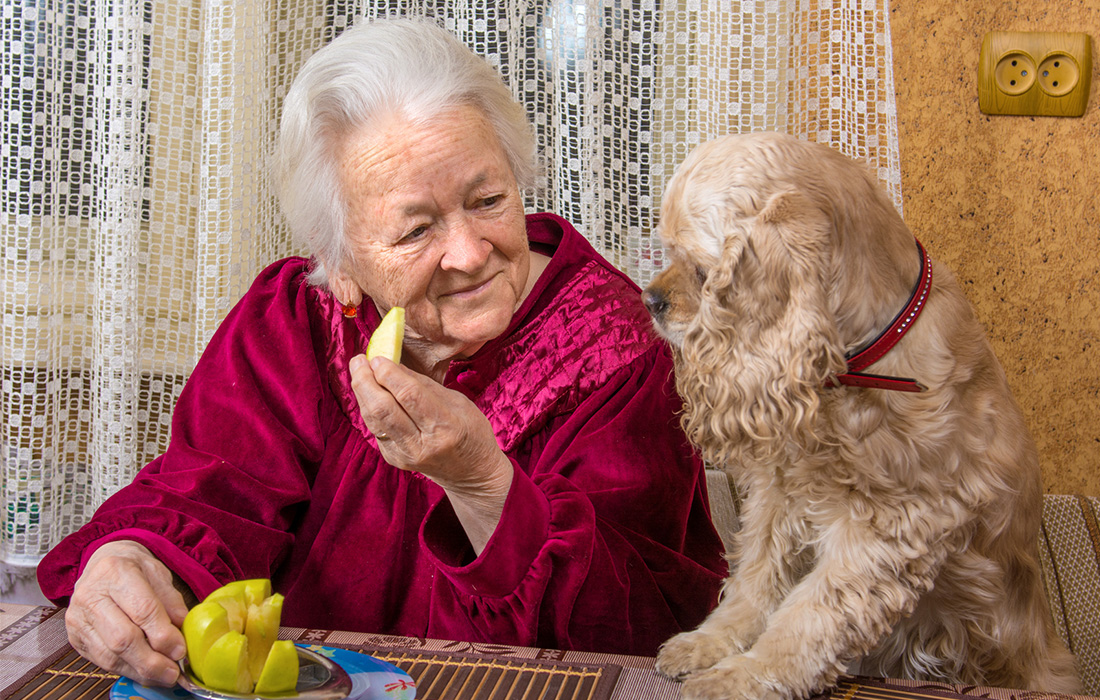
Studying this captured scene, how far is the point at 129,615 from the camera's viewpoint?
3.42ft

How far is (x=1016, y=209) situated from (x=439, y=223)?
1224 mm

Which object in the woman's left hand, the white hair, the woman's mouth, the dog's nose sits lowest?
the woman's left hand

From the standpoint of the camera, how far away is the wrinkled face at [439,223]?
1283mm

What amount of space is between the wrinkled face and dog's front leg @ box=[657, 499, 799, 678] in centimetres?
47

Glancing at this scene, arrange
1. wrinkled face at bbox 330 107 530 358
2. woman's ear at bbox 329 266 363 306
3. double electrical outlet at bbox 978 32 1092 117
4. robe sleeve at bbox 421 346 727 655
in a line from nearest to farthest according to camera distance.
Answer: robe sleeve at bbox 421 346 727 655
wrinkled face at bbox 330 107 530 358
woman's ear at bbox 329 266 363 306
double electrical outlet at bbox 978 32 1092 117

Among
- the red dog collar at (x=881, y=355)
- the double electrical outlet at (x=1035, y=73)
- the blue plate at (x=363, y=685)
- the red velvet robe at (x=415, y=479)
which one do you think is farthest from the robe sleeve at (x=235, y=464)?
the double electrical outlet at (x=1035, y=73)

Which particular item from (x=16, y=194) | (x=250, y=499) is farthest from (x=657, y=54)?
(x=16, y=194)

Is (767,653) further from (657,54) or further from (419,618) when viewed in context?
(657,54)

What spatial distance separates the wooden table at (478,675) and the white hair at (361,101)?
2.10 feet

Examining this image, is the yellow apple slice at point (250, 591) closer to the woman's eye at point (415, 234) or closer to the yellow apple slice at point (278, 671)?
the yellow apple slice at point (278, 671)

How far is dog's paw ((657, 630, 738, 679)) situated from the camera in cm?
103

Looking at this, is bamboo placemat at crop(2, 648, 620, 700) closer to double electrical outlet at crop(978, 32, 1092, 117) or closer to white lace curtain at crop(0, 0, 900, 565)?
white lace curtain at crop(0, 0, 900, 565)

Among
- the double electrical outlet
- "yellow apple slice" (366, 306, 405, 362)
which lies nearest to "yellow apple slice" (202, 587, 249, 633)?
"yellow apple slice" (366, 306, 405, 362)

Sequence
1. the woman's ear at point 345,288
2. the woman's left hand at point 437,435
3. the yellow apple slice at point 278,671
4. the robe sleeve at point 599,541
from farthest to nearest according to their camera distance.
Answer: the woman's ear at point 345,288, the robe sleeve at point 599,541, the woman's left hand at point 437,435, the yellow apple slice at point 278,671
